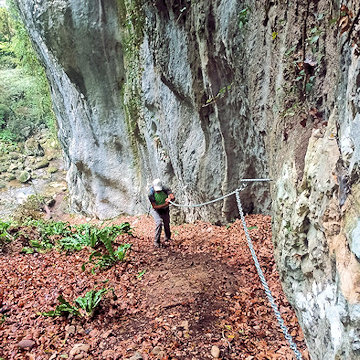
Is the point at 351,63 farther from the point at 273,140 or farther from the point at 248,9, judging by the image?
the point at 248,9

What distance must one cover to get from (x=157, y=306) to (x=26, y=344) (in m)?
1.74

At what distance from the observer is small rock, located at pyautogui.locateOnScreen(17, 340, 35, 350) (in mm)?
3391

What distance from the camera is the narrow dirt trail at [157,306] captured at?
3104 mm

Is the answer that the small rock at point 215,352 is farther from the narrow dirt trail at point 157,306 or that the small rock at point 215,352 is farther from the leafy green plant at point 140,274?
the leafy green plant at point 140,274

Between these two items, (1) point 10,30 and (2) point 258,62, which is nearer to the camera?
(2) point 258,62

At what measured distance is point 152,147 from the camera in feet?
35.4

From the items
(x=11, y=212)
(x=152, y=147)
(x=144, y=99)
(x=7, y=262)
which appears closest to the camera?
(x=7, y=262)

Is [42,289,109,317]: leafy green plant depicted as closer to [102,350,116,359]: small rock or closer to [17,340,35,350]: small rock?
[17,340,35,350]: small rock

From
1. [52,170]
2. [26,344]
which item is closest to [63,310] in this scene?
[26,344]

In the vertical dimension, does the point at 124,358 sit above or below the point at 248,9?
below

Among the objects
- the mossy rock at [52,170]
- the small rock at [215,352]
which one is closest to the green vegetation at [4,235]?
the small rock at [215,352]

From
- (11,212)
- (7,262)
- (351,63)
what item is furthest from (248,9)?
(11,212)

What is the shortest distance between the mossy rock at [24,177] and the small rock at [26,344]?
21.3m

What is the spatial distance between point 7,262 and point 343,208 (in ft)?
21.4
